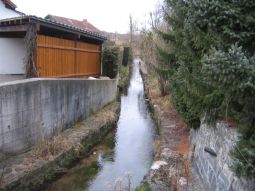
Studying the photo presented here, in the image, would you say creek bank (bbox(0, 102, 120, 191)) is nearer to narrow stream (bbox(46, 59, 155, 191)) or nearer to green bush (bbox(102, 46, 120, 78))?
narrow stream (bbox(46, 59, 155, 191))

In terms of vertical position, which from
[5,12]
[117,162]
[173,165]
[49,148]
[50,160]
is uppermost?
[5,12]

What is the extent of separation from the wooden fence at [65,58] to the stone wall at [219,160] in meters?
6.24

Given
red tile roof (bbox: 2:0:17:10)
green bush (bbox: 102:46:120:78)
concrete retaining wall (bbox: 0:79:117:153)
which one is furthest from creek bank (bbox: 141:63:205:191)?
red tile roof (bbox: 2:0:17:10)

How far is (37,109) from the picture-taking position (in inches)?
318

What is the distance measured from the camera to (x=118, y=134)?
11.6 m

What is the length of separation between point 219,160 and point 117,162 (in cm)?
464

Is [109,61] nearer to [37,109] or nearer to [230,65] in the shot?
[37,109]

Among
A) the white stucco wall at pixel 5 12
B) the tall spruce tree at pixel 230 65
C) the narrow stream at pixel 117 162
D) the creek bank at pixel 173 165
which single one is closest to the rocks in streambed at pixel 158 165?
the creek bank at pixel 173 165

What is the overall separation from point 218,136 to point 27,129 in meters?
4.87

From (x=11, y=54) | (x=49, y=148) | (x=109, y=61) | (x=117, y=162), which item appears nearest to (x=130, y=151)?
(x=117, y=162)

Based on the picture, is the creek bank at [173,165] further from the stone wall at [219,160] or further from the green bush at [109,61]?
the green bush at [109,61]

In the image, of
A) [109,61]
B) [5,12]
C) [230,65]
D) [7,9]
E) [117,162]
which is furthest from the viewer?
[7,9]

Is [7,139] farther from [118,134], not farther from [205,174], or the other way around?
[118,134]

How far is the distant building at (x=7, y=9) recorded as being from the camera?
17859mm
